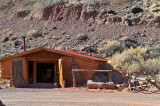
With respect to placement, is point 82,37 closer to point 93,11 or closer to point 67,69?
point 93,11

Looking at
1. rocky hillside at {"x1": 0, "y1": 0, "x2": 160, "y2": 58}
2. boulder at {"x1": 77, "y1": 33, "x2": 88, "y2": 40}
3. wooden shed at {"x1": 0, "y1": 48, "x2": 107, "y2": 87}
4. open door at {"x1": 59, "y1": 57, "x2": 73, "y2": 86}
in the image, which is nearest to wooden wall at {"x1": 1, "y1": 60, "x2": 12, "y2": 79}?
wooden shed at {"x1": 0, "y1": 48, "x2": 107, "y2": 87}

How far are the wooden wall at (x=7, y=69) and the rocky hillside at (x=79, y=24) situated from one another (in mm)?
9588

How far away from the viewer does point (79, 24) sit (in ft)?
125

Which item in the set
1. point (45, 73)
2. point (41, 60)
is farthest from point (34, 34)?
point (41, 60)

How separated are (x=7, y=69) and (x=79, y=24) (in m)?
21.0

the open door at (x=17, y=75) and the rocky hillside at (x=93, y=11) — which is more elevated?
the rocky hillside at (x=93, y=11)

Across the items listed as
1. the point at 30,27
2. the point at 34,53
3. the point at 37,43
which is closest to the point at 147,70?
the point at 34,53

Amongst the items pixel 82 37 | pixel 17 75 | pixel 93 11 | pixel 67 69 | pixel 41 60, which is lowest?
pixel 17 75

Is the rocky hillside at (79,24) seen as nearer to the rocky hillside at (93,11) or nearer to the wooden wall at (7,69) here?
the rocky hillside at (93,11)

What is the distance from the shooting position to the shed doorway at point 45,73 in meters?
22.2

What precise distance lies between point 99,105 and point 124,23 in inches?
1105

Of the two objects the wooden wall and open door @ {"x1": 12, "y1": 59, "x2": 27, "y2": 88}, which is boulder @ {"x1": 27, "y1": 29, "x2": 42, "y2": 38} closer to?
the wooden wall

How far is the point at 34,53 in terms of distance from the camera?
17953 millimetres

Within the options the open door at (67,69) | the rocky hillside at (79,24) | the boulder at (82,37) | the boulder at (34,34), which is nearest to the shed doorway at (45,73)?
the open door at (67,69)
